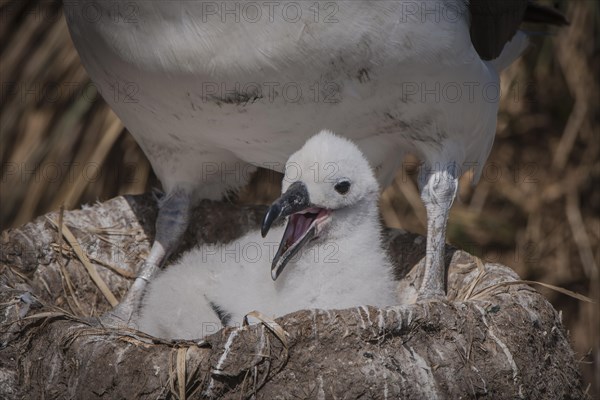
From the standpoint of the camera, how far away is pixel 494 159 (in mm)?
6699

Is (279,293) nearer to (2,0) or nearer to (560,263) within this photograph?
(2,0)

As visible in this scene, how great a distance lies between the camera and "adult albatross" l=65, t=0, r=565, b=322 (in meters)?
3.30

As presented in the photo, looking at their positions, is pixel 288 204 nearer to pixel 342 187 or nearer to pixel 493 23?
pixel 342 187

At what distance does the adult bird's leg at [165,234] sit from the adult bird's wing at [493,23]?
134cm

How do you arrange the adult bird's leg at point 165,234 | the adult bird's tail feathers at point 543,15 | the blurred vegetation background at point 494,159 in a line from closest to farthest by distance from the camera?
the adult bird's leg at point 165,234, the adult bird's tail feathers at point 543,15, the blurred vegetation background at point 494,159

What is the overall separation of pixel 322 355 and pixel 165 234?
5.01 feet

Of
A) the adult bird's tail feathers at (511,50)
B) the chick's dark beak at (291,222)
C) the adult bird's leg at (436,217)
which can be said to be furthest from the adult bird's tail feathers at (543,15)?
the chick's dark beak at (291,222)

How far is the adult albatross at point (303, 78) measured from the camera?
3303 millimetres

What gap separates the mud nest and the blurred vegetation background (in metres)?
1.96

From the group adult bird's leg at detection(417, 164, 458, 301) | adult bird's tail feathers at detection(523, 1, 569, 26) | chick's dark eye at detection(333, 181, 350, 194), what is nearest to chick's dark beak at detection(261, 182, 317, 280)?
chick's dark eye at detection(333, 181, 350, 194)

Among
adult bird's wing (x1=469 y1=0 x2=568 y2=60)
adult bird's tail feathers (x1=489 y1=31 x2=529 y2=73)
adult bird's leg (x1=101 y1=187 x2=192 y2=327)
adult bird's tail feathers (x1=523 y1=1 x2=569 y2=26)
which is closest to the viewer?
adult bird's wing (x1=469 y1=0 x2=568 y2=60)

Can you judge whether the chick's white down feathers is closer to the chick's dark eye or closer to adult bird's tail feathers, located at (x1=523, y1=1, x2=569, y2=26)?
the chick's dark eye

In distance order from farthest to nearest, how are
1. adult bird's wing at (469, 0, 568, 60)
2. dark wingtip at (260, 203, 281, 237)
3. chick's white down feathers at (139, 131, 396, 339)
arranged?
adult bird's wing at (469, 0, 568, 60)
chick's white down feathers at (139, 131, 396, 339)
dark wingtip at (260, 203, 281, 237)

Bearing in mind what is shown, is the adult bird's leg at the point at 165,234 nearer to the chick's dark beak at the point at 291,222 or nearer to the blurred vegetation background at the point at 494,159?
the chick's dark beak at the point at 291,222
